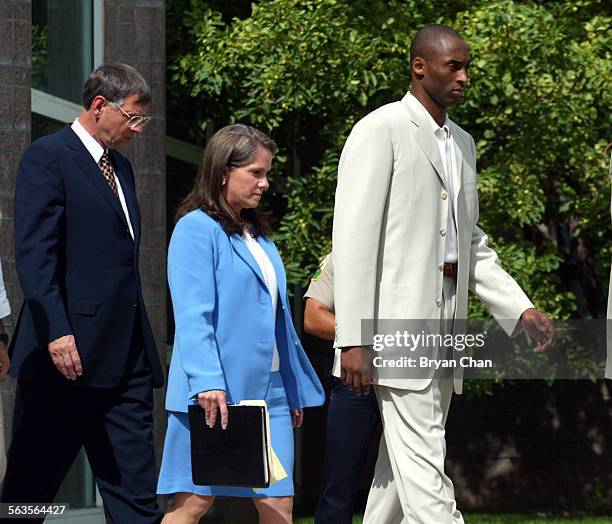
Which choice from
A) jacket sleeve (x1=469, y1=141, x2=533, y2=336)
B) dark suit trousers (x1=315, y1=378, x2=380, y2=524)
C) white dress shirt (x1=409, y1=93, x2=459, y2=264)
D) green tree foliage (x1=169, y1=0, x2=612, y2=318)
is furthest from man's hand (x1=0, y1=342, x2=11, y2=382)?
green tree foliage (x1=169, y1=0, x2=612, y2=318)

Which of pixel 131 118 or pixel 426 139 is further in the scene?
pixel 131 118

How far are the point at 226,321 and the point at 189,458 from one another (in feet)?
1.75

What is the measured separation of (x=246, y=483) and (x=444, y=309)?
3.20 ft

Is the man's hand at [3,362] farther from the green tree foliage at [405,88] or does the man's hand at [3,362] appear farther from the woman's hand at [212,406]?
the green tree foliage at [405,88]

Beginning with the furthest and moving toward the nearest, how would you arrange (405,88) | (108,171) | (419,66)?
(405,88), (108,171), (419,66)

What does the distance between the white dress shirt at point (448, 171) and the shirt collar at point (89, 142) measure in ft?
4.03

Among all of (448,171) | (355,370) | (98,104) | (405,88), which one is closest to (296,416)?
(355,370)

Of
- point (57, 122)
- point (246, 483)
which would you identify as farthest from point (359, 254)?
point (57, 122)

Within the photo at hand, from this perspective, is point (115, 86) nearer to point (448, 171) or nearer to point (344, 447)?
point (448, 171)

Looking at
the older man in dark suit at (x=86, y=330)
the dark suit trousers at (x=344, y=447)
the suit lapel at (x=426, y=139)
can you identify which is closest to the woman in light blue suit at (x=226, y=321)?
the older man in dark suit at (x=86, y=330)

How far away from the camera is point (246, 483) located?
5594 millimetres

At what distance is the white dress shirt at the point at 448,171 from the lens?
228 inches

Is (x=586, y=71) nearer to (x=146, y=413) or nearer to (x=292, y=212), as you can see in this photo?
(x=292, y=212)

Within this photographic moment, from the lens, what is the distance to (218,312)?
19.3 feet
